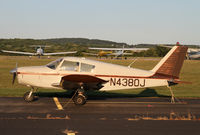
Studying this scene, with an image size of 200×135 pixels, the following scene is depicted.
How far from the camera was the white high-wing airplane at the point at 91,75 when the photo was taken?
12914 mm

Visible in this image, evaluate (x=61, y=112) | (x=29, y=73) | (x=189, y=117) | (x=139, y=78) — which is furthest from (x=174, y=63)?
(x=29, y=73)

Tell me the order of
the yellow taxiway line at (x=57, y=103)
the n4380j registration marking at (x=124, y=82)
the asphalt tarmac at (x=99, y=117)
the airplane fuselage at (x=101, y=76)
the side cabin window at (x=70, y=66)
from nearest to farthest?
1. the asphalt tarmac at (x=99, y=117)
2. the yellow taxiway line at (x=57, y=103)
3. the airplane fuselage at (x=101, y=76)
4. the side cabin window at (x=70, y=66)
5. the n4380j registration marking at (x=124, y=82)

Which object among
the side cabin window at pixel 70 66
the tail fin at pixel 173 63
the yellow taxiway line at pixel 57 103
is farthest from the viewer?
the tail fin at pixel 173 63

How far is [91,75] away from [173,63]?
4107mm

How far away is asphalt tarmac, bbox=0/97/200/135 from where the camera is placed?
28.2ft

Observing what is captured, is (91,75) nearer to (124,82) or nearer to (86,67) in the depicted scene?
(86,67)

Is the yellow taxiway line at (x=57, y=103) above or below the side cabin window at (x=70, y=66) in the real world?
below

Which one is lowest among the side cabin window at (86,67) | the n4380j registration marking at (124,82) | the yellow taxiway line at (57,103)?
the yellow taxiway line at (57,103)

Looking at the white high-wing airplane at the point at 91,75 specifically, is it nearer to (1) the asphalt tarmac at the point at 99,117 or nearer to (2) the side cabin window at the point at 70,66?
(2) the side cabin window at the point at 70,66

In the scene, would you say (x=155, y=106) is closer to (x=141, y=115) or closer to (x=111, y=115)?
(x=141, y=115)

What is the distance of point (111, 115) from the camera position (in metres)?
10.8

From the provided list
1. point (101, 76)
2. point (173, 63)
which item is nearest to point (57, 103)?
point (101, 76)

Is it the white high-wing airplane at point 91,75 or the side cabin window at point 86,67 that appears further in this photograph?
the side cabin window at point 86,67

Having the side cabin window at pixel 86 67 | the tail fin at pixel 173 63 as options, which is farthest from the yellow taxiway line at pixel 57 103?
the tail fin at pixel 173 63
